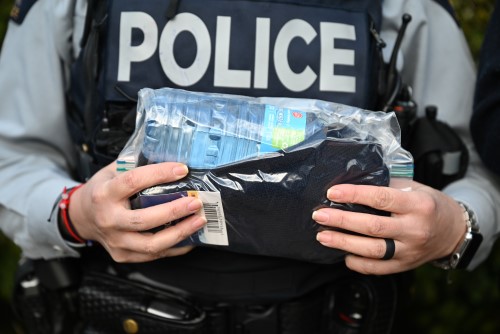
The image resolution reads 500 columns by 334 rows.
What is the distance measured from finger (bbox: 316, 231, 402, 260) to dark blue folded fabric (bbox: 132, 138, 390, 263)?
0.02 m

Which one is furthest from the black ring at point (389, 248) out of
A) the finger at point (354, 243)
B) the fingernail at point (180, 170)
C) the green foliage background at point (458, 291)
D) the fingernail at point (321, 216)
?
the green foliage background at point (458, 291)

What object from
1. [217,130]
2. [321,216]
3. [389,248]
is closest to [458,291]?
[389,248]

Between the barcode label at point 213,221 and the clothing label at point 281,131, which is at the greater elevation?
the clothing label at point 281,131

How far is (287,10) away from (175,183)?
418 millimetres

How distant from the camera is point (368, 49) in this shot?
4.06 ft

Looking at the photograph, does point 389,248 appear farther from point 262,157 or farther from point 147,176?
point 147,176

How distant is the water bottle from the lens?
1.01m

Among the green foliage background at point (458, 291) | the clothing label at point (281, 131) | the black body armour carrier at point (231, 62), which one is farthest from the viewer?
the green foliage background at point (458, 291)

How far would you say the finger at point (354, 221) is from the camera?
1.03m

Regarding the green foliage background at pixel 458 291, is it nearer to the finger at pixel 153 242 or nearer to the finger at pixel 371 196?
the finger at pixel 371 196

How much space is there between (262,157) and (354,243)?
0.21 metres

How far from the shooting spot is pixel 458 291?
7.15ft

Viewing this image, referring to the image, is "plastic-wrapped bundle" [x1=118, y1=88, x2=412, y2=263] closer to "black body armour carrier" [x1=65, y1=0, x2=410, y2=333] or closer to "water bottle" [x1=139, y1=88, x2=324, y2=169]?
"water bottle" [x1=139, y1=88, x2=324, y2=169]

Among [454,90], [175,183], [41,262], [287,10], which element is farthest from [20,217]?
[454,90]
